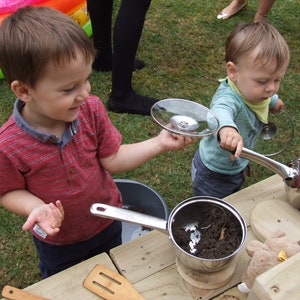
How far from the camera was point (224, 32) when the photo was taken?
8.64 ft

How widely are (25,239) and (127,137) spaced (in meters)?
0.65

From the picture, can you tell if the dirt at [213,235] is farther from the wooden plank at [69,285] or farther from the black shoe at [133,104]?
the black shoe at [133,104]

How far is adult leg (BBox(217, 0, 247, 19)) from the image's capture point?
9.05ft

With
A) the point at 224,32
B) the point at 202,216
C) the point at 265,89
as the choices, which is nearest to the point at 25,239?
the point at 202,216

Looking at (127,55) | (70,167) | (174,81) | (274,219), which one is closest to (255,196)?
(274,219)

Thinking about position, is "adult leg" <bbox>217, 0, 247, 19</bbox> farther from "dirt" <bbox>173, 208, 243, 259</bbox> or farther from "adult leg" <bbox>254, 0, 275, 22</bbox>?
"dirt" <bbox>173, 208, 243, 259</bbox>

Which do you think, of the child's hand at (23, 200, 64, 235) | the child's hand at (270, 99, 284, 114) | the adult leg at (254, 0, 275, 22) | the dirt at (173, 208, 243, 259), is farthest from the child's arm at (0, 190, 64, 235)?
the adult leg at (254, 0, 275, 22)

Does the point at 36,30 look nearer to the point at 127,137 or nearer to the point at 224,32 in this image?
the point at 127,137

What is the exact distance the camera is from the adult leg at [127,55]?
1692 mm

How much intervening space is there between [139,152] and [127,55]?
0.99 meters

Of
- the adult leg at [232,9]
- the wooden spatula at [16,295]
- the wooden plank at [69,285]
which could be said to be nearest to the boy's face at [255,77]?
the wooden plank at [69,285]

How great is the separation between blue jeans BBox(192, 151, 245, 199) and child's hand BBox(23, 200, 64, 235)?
23.0 inches

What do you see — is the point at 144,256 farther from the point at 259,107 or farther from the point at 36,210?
the point at 259,107

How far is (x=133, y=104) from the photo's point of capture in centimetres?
195
